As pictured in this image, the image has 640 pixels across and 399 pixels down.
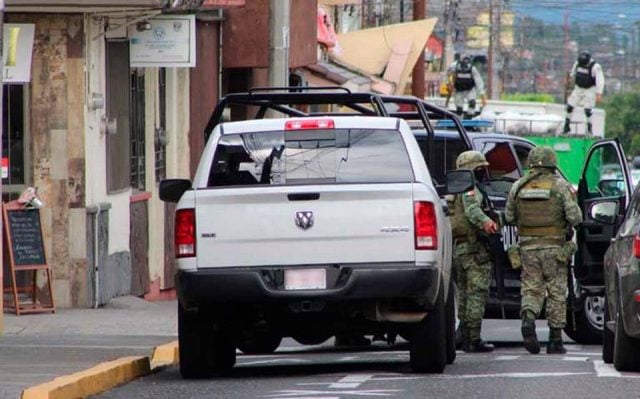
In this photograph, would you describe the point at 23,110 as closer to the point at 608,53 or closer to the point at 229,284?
the point at 229,284

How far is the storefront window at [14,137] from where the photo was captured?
18828mm

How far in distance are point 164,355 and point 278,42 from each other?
24.6ft

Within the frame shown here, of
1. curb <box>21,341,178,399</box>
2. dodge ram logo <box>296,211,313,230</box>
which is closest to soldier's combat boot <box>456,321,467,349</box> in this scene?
curb <box>21,341,178,399</box>

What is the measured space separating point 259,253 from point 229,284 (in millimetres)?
287

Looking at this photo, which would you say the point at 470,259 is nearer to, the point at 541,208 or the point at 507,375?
the point at 541,208

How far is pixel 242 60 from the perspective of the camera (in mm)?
25781

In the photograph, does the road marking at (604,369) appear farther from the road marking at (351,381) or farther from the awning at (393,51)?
the awning at (393,51)

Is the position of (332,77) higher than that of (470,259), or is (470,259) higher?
(332,77)

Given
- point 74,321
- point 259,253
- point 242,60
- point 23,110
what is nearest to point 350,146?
point 259,253

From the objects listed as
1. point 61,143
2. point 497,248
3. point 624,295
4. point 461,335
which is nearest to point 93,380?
point 624,295

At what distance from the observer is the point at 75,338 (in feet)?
51.4

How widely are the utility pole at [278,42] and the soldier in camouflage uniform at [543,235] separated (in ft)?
21.3

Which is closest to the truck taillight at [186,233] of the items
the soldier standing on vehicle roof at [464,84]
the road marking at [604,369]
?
the road marking at [604,369]

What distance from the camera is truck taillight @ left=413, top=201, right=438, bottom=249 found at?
39.2 ft
